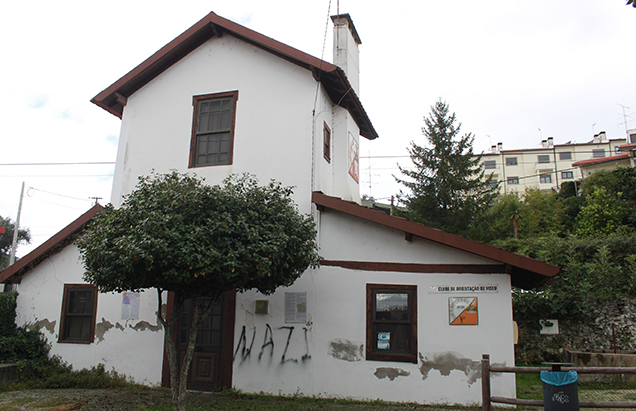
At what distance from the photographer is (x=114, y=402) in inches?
341

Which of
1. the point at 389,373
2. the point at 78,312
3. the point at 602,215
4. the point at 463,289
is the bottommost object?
the point at 389,373

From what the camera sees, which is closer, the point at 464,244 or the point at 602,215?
the point at 464,244

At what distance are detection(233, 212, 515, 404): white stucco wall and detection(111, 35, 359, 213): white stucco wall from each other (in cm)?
161

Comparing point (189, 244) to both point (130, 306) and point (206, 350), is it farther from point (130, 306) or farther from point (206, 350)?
point (130, 306)

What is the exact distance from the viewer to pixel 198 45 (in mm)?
11438

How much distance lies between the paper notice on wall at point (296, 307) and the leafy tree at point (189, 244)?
1.45m

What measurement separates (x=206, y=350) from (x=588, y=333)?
409 inches

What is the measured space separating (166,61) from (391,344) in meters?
8.32

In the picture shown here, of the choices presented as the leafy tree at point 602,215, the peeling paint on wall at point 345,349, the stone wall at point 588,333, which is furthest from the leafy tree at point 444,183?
the peeling paint on wall at point 345,349

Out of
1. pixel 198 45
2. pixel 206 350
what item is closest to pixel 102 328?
pixel 206 350

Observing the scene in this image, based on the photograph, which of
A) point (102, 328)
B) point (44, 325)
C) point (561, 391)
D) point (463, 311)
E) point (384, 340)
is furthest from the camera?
point (44, 325)

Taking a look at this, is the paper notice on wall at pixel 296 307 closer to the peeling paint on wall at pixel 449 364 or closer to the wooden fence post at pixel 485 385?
the peeling paint on wall at pixel 449 364

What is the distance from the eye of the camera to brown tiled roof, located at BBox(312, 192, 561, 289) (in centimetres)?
812

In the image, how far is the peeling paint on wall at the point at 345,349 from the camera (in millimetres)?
8922
